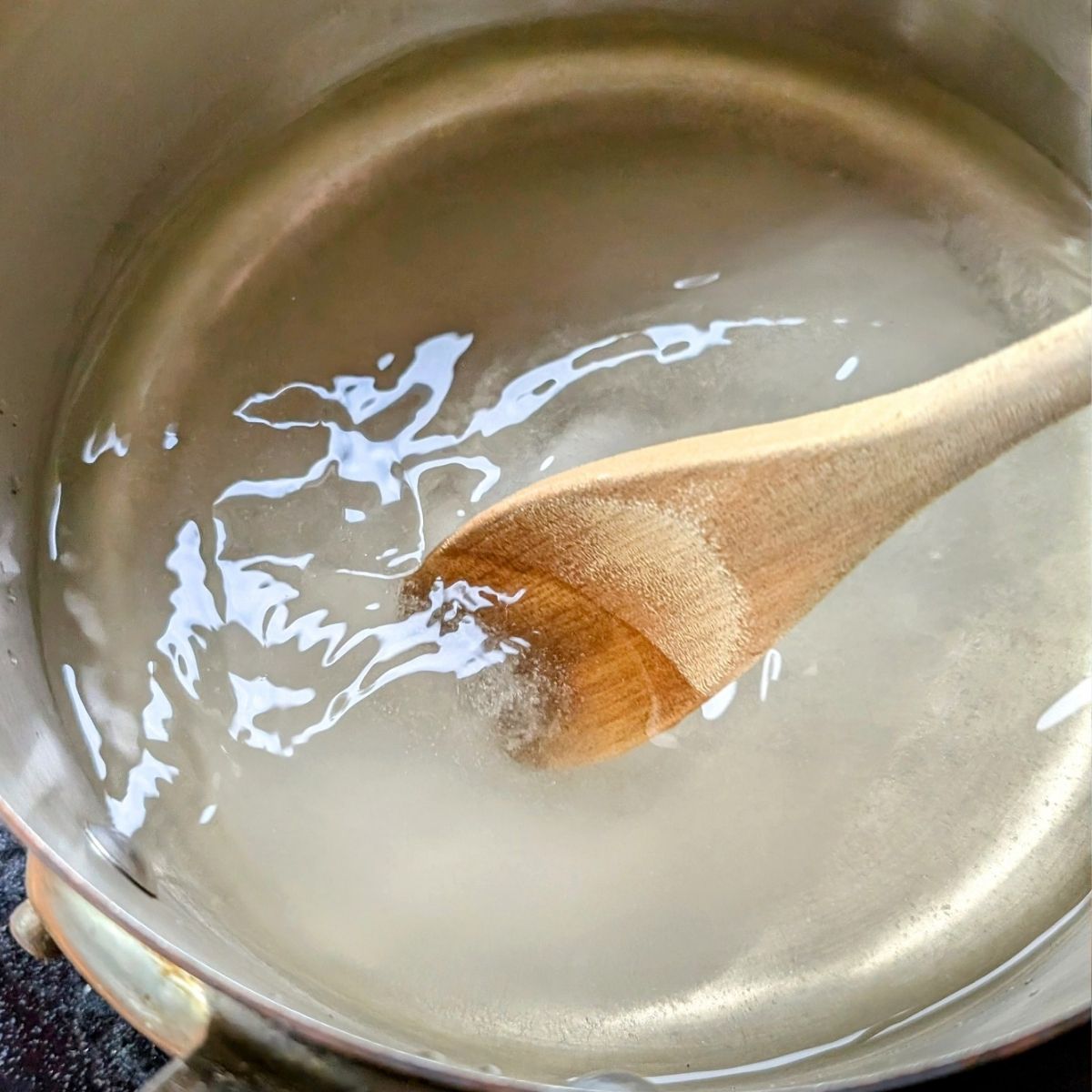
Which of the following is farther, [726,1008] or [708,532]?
[726,1008]

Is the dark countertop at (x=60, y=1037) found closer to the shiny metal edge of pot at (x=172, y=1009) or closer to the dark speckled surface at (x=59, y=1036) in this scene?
the dark speckled surface at (x=59, y=1036)

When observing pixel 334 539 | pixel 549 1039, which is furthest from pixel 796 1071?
pixel 334 539

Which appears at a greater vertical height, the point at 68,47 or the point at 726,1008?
the point at 68,47

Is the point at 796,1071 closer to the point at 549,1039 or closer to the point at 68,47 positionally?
the point at 549,1039

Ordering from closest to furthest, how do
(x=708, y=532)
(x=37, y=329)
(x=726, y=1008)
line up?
(x=708, y=532) < (x=726, y=1008) < (x=37, y=329)

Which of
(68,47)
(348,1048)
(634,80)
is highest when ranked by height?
(634,80)

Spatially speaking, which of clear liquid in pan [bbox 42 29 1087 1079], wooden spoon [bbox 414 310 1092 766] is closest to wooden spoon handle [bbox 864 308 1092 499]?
wooden spoon [bbox 414 310 1092 766]
